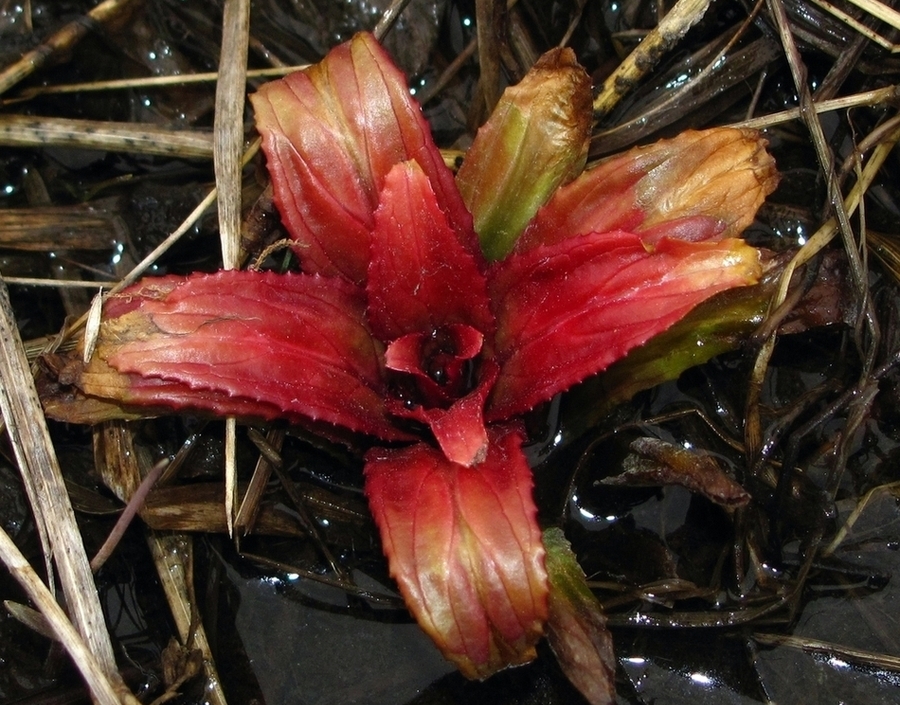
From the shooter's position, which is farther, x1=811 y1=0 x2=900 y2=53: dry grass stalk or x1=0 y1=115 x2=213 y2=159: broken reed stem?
x1=0 y1=115 x2=213 y2=159: broken reed stem

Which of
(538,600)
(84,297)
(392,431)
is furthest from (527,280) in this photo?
(84,297)

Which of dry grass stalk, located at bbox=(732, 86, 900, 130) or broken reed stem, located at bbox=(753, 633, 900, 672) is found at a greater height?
dry grass stalk, located at bbox=(732, 86, 900, 130)

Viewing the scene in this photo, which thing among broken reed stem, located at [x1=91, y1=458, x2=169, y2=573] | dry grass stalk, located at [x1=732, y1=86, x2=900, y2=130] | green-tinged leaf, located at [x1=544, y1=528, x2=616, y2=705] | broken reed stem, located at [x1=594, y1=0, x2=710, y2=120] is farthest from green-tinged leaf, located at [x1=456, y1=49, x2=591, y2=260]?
broken reed stem, located at [x1=91, y1=458, x2=169, y2=573]

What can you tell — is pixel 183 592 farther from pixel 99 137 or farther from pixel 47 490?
pixel 99 137

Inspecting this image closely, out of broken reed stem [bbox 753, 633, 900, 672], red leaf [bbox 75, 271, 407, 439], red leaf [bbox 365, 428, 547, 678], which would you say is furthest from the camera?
broken reed stem [bbox 753, 633, 900, 672]

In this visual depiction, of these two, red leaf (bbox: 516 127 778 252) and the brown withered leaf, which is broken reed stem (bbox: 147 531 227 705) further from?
red leaf (bbox: 516 127 778 252)

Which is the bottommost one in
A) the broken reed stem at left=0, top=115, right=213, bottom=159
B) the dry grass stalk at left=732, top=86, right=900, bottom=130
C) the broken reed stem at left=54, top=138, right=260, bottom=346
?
the broken reed stem at left=54, top=138, right=260, bottom=346

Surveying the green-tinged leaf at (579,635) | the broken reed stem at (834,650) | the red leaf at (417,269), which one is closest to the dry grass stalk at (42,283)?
the red leaf at (417,269)

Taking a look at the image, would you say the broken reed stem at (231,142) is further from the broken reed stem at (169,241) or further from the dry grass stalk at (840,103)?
the dry grass stalk at (840,103)

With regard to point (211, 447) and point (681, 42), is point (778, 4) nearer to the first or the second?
point (681, 42)
